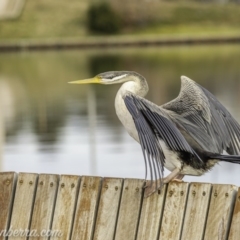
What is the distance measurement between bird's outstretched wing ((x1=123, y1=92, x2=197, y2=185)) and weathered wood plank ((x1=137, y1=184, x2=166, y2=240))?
0.20 m

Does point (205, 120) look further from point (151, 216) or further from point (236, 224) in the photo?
point (236, 224)

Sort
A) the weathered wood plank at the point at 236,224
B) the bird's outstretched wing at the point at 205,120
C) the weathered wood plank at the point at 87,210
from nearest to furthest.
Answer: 1. the weathered wood plank at the point at 236,224
2. the weathered wood plank at the point at 87,210
3. the bird's outstretched wing at the point at 205,120

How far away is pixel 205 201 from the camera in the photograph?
4.04m

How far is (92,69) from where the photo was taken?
31.8m

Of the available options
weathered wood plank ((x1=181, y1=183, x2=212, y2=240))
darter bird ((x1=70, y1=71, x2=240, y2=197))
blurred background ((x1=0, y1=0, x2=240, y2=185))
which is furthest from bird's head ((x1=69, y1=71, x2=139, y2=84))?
blurred background ((x1=0, y1=0, x2=240, y2=185))

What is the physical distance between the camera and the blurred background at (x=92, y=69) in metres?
12.1

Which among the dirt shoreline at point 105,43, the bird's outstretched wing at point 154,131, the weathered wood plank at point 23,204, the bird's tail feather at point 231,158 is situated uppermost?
the bird's outstretched wing at point 154,131

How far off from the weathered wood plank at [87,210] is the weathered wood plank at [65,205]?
42mm

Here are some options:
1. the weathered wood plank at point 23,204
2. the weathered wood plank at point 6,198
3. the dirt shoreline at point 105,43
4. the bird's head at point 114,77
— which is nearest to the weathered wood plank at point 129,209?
the weathered wood plank at point 23,204

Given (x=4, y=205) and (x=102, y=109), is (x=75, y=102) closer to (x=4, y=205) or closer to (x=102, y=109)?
(x=102, y=109)

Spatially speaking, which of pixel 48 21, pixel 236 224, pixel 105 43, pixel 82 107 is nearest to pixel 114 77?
pixel 236 224

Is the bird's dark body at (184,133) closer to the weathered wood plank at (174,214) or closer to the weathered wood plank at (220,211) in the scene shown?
the weathered wood plank at (174,214)

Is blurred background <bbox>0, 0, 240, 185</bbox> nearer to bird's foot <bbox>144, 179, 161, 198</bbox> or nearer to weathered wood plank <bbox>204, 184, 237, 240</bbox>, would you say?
bird's foot <bbox>144, 179, 161, 198</bbox>

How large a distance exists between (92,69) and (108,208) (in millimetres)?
27665
